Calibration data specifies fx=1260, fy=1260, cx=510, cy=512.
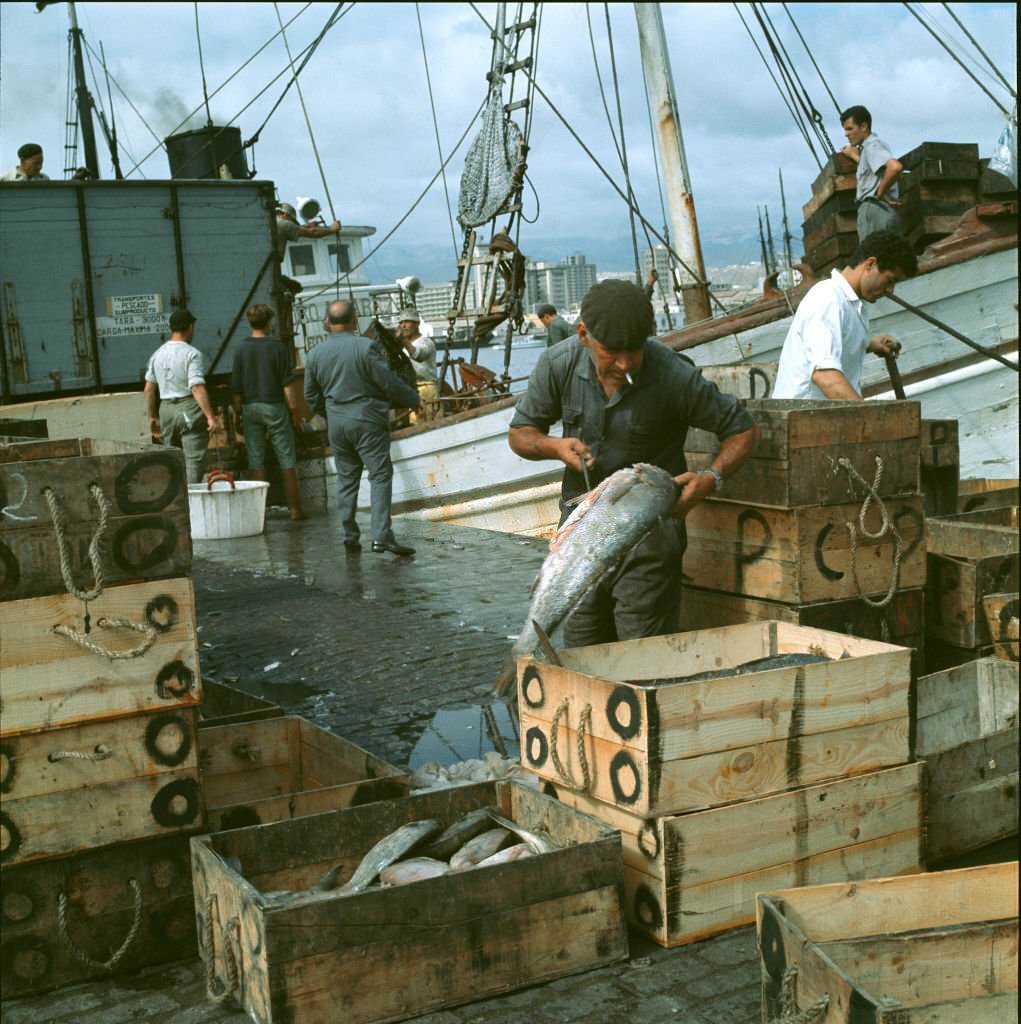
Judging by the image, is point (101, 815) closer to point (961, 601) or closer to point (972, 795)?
point (972, 795)

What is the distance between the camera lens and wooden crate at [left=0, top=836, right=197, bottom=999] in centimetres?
367

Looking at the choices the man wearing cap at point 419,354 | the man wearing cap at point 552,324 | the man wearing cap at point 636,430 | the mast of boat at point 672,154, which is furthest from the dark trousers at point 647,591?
the man wearing cap at point 552,324

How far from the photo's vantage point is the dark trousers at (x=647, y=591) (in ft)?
16.9

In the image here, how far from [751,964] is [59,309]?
13.7 metres

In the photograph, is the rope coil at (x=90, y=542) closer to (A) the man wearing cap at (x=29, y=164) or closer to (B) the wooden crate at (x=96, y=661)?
(B) the wooden crate at (x=96, y=661)

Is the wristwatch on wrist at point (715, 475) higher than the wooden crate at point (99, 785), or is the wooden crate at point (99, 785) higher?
the wristwatch on wrist at point (715, 475)

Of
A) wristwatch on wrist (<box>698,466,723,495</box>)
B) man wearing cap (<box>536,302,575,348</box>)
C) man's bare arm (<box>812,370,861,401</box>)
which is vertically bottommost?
wristwatch on wrist (<box>698,466,723,495</box>)

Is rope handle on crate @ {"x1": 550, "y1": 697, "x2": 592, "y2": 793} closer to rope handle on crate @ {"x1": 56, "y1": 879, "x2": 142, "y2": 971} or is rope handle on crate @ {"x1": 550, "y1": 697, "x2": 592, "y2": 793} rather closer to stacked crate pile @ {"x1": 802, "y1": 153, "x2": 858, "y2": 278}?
rope handle on crate @ {"x1": 56, "y1": 879, "x2": 142, "y2": 971}

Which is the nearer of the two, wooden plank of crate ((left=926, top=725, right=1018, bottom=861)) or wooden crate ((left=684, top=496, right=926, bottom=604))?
wooden plank of crate ((left=926, top=725, right=1018, bottom=861))

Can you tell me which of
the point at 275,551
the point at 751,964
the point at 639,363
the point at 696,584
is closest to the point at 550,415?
the point at 639,363

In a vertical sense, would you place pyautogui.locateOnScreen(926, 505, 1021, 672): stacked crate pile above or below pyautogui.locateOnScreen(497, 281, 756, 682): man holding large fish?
below

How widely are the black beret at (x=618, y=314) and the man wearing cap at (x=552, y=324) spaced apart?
45.5 ft

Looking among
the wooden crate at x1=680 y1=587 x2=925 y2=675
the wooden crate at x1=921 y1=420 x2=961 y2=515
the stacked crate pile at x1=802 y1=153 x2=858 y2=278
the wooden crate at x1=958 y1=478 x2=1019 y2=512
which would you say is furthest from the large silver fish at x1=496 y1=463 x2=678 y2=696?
the stacked crate pile at x1=802 y1=153 x2=858 y2=278

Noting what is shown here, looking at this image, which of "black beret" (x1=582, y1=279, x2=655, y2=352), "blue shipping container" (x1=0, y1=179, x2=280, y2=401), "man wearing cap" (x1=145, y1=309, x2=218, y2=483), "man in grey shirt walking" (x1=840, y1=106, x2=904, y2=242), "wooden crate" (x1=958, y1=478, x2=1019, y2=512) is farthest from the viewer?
"blue shipping container" (x1=0, y1=179, x2=280, y2=401)
